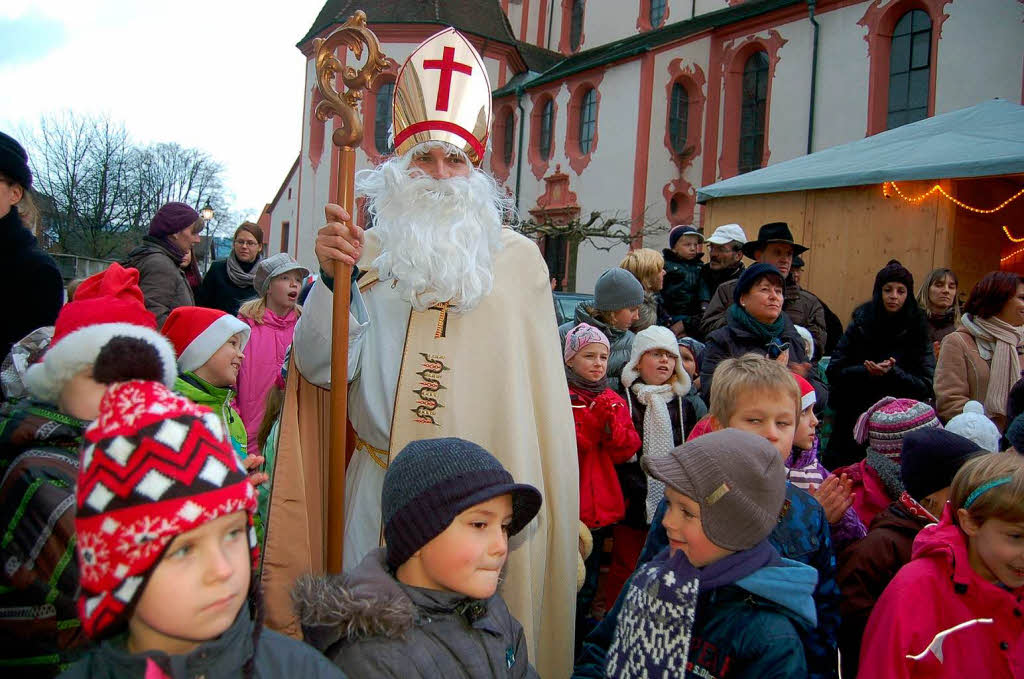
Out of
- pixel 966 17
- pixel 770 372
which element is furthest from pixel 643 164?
pixel 770 372

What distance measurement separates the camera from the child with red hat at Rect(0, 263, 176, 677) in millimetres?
1992

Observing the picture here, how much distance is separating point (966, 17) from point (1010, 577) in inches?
620

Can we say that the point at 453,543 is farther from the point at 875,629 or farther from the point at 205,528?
the point at 875,629

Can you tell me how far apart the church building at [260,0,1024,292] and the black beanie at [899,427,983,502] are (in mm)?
7530

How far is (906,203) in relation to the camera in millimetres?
8938

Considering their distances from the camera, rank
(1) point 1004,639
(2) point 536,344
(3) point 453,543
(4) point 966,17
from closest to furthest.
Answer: (3) point 453,543
(1) point 1004,639
(2) point 536,344
(4) point 966,17

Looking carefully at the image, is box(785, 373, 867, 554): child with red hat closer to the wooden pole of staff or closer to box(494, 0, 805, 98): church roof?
the wooden pole of staff

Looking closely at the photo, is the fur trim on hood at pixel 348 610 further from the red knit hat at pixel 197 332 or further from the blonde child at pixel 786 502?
the red knit hat at pixel 197 332

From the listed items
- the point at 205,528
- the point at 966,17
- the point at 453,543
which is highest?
the point at 966,17

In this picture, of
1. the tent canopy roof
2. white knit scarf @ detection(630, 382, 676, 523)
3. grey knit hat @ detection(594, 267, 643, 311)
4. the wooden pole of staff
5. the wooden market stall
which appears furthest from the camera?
the wooden market stall

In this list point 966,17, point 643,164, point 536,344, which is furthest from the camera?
point 643,164

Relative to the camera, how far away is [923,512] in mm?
2889

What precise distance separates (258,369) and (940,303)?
4.91 meters

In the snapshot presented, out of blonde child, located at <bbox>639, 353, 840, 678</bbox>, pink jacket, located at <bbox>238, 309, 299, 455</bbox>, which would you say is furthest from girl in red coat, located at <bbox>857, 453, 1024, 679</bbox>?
pink jacket, located at <bbox>238, 309, 299, 455</bbox>
